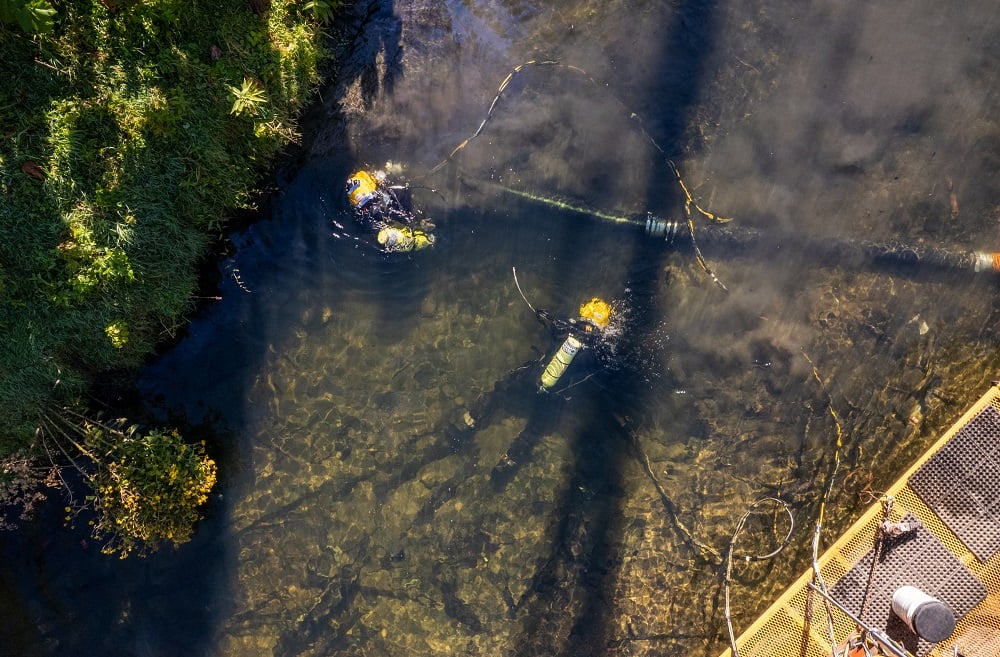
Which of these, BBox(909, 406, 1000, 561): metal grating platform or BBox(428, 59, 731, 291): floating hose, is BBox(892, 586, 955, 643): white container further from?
BBox(428, 59, 731, 291): floating hose

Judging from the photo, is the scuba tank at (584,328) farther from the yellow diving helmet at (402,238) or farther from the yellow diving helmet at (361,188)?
the yellow diving helmet at (361,188)

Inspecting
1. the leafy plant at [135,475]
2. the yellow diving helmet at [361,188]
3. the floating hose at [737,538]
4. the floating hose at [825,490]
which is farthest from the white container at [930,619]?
the leafy plant at [135,475]

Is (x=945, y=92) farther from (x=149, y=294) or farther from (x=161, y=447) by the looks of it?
(x=161, y=447)

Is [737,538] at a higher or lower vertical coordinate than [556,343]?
lower

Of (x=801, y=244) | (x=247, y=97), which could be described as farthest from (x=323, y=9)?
(x=801, y=244)

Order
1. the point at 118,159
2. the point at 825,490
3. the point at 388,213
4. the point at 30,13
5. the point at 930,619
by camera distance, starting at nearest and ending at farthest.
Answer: the point at 30,13
the point at 118,159
the point at 930,619
the point at 388,213
the point at 825,490

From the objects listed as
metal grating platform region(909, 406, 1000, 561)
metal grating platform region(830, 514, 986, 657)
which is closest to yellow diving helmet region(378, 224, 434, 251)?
metal grating platform region(830, 514, 986, 657)

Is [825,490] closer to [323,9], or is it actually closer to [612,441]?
[612,441]
